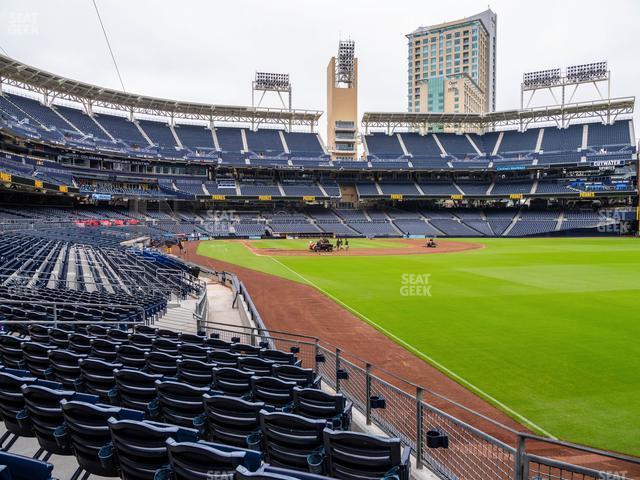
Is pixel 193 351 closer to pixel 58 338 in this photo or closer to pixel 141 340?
pixel 141 340

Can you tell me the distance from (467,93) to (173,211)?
90866 mm

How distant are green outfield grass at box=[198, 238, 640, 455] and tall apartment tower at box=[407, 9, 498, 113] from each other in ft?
333

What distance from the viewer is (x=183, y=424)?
5309 mm

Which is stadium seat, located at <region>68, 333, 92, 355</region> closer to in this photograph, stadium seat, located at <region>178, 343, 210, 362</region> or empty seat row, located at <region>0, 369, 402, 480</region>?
stadium seat, located at <region>178, 343, 210, 362</region>

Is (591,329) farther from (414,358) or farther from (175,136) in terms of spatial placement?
(175,136)

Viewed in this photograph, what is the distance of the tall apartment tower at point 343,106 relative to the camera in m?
91.5

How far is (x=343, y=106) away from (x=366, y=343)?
84.2 metres

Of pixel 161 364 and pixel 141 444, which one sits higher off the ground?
pixel 141 444

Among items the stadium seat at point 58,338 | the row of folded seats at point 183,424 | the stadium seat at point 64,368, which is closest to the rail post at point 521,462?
the row of folded seats at point 183,424

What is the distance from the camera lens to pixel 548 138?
81312mm

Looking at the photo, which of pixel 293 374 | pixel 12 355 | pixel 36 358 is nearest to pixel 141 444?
pixel 293 374

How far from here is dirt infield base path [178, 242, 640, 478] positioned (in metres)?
7.48

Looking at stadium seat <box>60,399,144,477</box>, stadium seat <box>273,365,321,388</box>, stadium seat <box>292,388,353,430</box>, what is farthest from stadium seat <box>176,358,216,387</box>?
stadium seat <box>60,399,144,477</box>

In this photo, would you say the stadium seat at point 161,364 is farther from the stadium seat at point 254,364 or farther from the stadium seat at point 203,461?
the stadium seat at point 203,461
